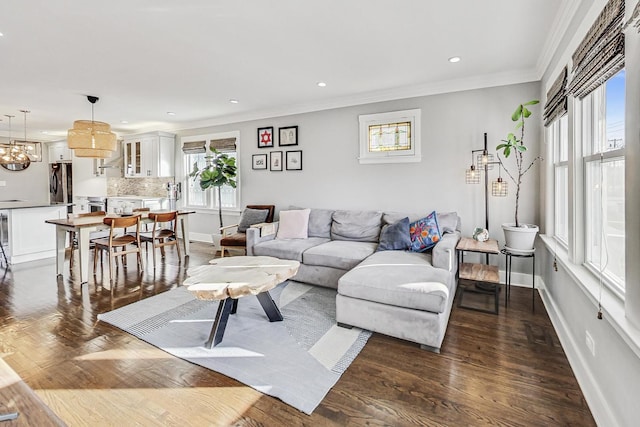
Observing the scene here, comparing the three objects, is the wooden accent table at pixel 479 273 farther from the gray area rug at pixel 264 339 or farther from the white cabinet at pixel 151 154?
the white cabinet at pixel 151 154

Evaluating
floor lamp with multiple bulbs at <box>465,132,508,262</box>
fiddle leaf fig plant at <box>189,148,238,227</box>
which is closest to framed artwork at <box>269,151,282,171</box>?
fiddle leaf fig plant at <box>189,148,238,227</box>

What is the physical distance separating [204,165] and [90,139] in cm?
255

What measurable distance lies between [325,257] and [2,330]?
295cm

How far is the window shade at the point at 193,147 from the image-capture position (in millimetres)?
6359

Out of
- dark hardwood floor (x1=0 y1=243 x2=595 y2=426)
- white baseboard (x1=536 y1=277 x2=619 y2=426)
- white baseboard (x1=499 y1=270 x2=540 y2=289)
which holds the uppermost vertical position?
white baseboard (x1=499 y1=270 x2=540 y2=289)

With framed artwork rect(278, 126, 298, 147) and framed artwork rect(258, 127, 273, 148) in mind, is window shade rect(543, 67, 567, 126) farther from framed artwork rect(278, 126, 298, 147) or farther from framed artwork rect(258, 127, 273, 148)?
framed artwork rect(258, 127, 273, 148)

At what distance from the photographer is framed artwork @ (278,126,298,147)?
522cm

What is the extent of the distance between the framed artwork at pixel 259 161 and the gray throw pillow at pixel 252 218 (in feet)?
2.79

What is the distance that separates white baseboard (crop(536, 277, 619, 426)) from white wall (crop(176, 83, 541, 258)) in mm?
1448

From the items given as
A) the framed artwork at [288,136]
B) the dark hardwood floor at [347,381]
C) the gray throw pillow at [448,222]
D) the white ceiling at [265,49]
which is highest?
the white ceiling at [265,49]

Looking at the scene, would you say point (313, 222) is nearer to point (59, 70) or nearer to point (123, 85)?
point (123, 85)

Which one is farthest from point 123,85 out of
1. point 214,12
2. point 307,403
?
point 307,403

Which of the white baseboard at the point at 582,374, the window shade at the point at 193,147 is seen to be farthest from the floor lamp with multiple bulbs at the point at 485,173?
the window shade at the point at 193,147

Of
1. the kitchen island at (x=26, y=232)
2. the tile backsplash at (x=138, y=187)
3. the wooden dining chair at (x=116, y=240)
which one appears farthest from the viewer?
the tile backsplash at (x=138, y=187)
